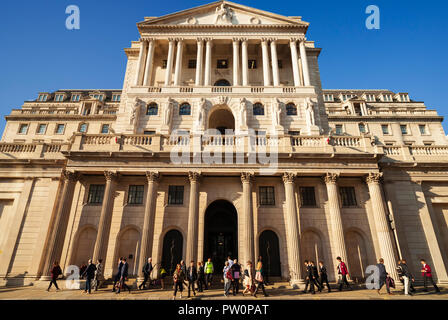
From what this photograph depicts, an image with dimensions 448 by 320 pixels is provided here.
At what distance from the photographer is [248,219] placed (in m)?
18.4

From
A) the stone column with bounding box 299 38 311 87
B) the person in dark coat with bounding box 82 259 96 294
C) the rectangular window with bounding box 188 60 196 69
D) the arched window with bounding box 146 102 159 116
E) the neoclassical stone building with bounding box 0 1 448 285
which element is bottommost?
the person in dark coat with bounding box 82 259 96 294

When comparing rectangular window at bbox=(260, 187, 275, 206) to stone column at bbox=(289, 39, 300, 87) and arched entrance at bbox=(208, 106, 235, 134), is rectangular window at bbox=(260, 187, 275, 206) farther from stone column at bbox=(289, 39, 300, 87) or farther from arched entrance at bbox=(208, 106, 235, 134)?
stone column at bbox=(289, 39, 300, 87)

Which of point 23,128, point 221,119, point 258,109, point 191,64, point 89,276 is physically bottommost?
point 89,276

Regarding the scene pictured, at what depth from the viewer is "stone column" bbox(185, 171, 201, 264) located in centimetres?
1739

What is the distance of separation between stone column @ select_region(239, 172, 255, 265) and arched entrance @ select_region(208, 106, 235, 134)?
1128 cm

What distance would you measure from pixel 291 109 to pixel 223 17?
16351 mm

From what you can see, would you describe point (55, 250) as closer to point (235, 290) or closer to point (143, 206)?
point (143, 206)

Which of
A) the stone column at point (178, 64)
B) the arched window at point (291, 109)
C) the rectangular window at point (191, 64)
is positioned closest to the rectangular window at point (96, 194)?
the stone column at point (178, 64)

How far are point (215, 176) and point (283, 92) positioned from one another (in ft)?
46.2

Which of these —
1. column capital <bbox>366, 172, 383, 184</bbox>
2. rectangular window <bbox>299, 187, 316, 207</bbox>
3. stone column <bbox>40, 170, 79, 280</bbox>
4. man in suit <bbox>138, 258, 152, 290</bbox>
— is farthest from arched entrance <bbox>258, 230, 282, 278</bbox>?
stone column <bbox>40, 170, 79, 280</bbox>

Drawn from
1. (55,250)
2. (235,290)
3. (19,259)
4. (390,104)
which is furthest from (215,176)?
(390,104)

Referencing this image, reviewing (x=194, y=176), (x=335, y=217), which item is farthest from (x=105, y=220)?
(x=335, y=217)

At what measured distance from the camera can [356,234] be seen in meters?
20.1

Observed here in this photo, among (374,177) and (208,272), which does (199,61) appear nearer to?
(374,177)
